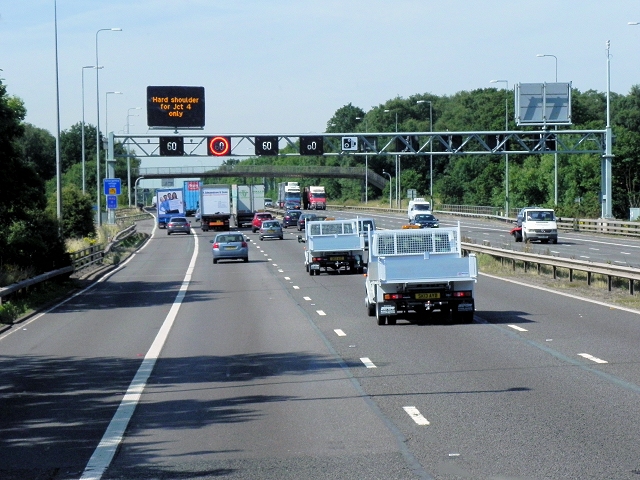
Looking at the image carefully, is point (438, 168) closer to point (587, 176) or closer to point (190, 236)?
point (587, 176)

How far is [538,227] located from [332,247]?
22.2 m

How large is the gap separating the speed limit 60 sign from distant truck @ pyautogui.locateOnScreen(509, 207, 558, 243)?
24.6 meters

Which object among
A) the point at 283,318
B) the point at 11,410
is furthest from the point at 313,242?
the point at 11,410

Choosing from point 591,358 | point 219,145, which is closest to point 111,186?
point 219,145

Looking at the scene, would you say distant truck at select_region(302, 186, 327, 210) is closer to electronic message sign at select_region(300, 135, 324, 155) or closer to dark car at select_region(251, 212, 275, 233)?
dark car at select_region(251, 212, 275, 233)

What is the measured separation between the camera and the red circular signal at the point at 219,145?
72.8 m

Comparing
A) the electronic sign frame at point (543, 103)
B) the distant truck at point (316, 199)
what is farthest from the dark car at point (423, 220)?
the distant truck at point (316, 199)

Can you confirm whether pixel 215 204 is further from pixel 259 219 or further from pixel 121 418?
pixel 121 418

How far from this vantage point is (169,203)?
100 metres

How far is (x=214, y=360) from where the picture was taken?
16312 millimetres

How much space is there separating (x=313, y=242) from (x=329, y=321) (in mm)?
16708

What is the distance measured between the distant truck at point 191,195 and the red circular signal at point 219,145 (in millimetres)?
34926

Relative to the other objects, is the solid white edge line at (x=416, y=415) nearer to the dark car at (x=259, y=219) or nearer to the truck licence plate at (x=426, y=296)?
the truck licence plate at (x=426, y=296)

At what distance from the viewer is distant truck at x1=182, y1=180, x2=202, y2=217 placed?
11361 centimetres
